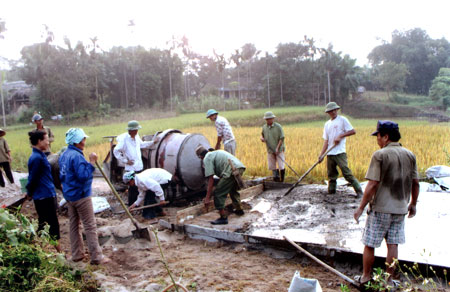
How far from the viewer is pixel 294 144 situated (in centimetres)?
1283

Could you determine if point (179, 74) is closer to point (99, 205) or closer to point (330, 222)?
point (99, 205)

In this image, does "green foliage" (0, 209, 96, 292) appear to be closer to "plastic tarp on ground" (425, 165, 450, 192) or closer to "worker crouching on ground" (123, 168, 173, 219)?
"worker crouching on ground" (123, 168, 173, 219)

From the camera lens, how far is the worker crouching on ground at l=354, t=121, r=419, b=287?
359cm

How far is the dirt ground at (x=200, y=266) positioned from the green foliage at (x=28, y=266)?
1.64 feet

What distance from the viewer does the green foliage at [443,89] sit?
13.6m

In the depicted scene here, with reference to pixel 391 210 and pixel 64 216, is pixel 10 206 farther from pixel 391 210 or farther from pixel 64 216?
pixel 391 210

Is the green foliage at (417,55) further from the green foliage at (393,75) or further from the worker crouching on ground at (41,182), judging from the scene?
the worker crouching on ground at (41,182)

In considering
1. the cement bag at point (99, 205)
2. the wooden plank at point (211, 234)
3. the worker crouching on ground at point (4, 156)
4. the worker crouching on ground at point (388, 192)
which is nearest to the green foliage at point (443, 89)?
the worker crouching on ground at point (388, 192)

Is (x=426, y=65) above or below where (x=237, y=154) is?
above

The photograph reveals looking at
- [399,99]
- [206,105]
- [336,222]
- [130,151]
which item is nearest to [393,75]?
[399,99]

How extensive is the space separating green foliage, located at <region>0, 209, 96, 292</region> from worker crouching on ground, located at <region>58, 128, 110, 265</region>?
639 mm

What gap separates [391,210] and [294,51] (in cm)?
3847

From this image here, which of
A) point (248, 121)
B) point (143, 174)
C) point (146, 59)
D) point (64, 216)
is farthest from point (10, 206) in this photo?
point (146, 59)

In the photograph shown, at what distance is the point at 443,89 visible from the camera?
1492cm
